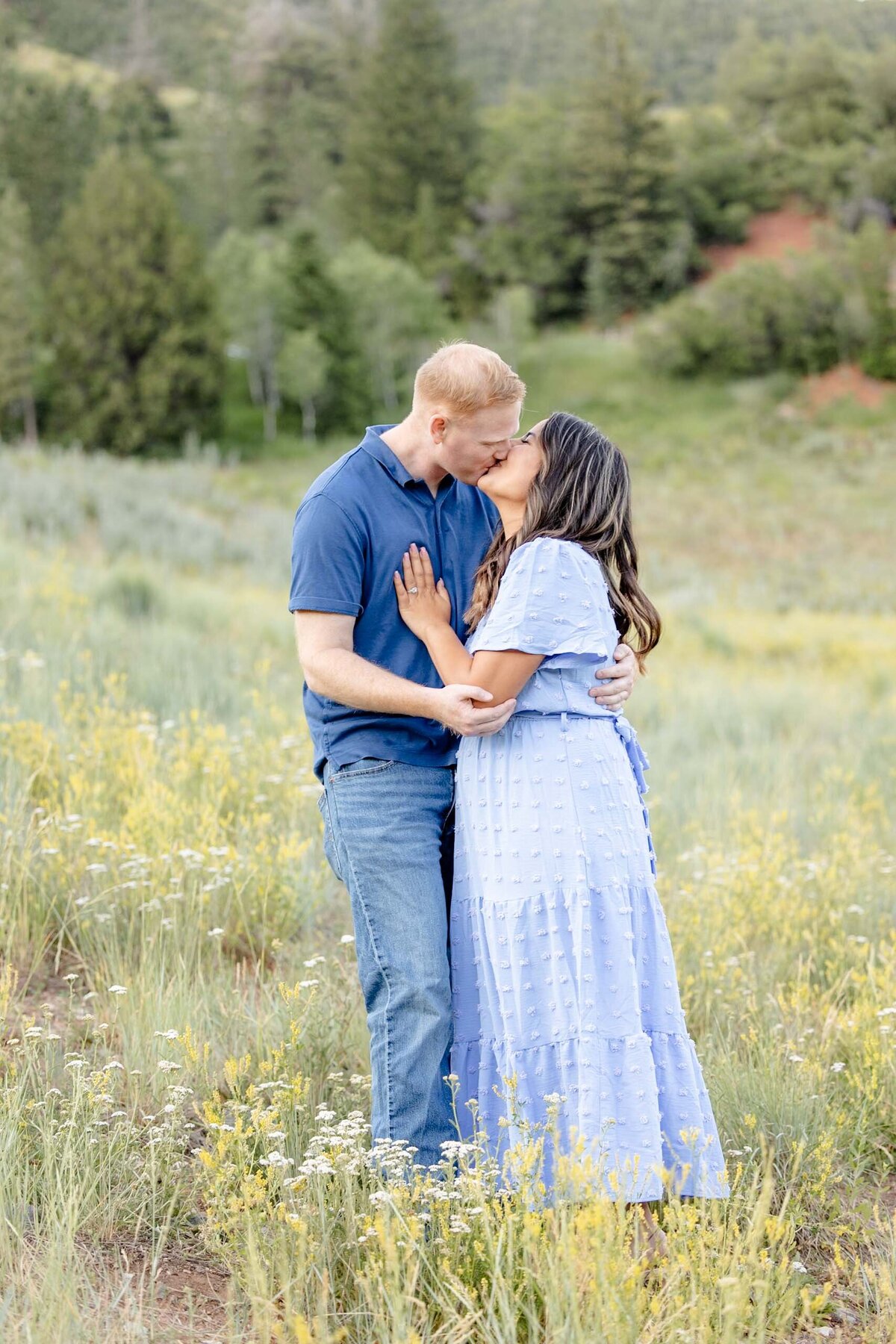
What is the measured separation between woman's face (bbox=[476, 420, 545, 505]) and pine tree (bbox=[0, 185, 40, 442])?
42015 mm

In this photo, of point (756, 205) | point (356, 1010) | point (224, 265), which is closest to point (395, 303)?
point (224, 265)

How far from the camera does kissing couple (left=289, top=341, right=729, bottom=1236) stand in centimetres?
296

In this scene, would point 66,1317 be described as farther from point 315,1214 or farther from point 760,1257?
point 760,1257

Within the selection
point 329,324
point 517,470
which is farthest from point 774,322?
point 517,470

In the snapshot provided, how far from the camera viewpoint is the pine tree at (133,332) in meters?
43.1

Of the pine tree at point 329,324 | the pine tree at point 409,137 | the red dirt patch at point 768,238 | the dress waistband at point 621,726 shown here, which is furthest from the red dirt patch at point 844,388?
the dress waistband at point 621,726

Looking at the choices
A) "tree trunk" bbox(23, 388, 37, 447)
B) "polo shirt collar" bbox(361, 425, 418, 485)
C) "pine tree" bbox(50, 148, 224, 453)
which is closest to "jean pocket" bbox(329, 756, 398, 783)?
"polo shirt collar" bbox(361, 425, 418, 485)

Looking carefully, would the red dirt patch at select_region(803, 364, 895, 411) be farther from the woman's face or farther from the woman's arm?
the woman's arm

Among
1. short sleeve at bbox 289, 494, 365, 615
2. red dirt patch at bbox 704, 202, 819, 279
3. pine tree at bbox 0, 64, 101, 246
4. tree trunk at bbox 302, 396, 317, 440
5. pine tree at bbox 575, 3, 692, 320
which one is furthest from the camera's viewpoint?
red dirt patch at bbox 704, 202, 819, 279

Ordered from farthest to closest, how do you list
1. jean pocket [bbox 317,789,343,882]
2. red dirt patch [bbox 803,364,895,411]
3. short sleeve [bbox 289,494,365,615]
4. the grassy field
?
red dirt patch [bbox 803,364,895,411] < jean pocket [bbox 317,789,343,882] < short sleeve [bbox 289,494,365,615] < the grassy field

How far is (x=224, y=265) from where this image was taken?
156 ft

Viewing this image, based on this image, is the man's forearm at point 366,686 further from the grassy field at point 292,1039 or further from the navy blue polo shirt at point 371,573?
the grassy field at point 292,1039

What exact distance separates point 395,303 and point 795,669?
3738 cm

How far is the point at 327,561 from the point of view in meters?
3.11
